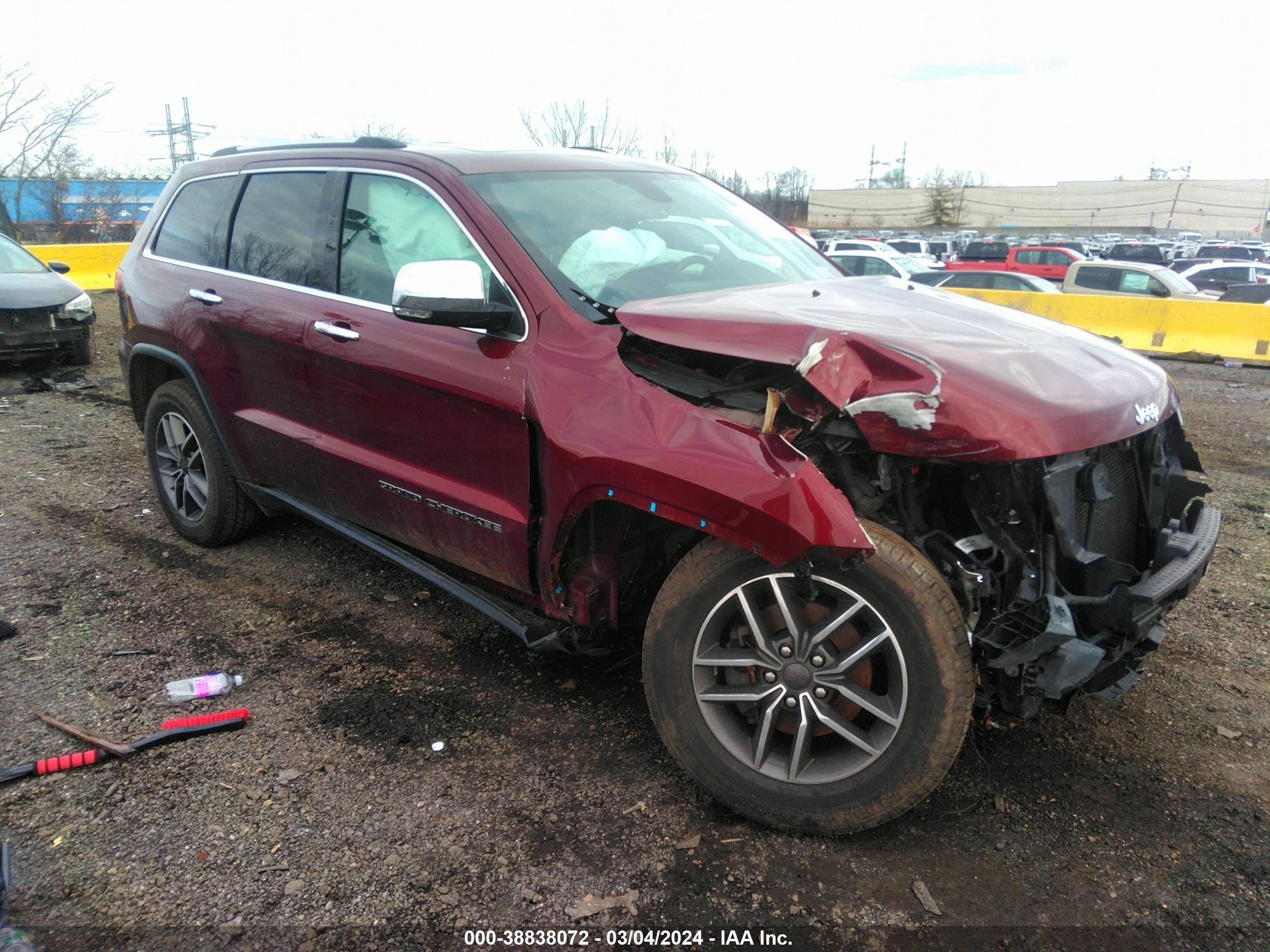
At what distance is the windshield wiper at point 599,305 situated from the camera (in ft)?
9.06

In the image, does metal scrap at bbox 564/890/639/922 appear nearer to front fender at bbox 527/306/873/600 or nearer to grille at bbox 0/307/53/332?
front fender at bbox 527/306/873/600

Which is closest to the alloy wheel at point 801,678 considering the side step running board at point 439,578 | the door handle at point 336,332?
the side step running board at point 439,578

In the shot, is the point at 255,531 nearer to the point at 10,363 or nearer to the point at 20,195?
the point at 10,363

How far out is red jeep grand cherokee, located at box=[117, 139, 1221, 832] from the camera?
2.26 m

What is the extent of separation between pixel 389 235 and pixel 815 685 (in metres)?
2.28

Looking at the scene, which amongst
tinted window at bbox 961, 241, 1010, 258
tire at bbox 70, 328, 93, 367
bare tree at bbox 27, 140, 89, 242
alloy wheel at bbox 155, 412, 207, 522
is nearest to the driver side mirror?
alloy wheel at bbox 155, 412, 207, 522

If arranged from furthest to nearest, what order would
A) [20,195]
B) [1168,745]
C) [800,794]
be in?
[20,195], [1168,745], [800,794]

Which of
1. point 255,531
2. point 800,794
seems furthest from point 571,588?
point 255,531

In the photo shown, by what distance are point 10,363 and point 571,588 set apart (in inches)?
379

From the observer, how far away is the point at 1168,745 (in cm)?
298

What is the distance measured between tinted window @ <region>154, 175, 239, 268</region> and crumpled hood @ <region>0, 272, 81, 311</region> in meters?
6.01

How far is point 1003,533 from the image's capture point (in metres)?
2.36

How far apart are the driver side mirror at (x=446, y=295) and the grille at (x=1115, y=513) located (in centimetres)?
188

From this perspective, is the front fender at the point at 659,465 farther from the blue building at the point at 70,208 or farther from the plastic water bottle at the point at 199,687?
the blue building at the point at 70,208
